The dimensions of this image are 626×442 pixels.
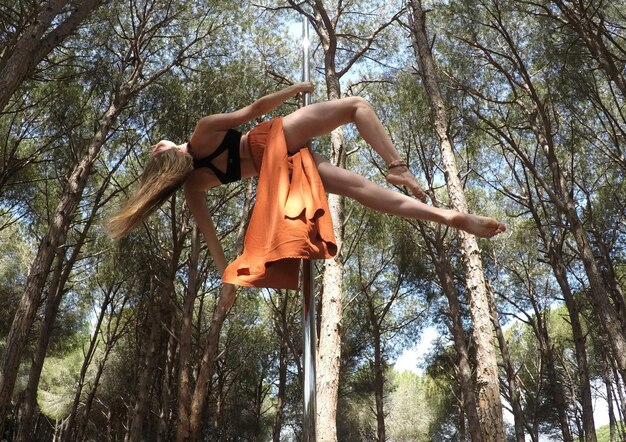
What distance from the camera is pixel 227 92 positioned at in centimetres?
1180

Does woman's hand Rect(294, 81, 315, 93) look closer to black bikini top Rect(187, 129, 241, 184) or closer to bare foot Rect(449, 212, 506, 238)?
black bikini top Rect(187, 129, 241, 184)

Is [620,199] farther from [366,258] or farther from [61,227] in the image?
[61,227]

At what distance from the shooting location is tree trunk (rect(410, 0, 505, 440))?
622 centimetres

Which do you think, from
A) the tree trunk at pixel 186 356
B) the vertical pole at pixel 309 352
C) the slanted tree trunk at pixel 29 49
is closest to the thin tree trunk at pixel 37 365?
the tree trunk at pixel 186 356

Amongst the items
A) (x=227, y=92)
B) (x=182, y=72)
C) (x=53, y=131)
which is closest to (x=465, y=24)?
(x=227, y=92)

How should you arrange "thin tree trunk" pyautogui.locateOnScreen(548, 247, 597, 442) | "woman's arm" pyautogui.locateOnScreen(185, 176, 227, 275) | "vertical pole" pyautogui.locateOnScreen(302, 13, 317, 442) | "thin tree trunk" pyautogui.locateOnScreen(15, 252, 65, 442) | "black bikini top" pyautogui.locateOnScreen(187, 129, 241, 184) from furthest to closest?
1. "thin tree trunk" pyautogui.locateOnScreen(548, 247, 597, 442)
2. "thin tree trunk" pyautogui.locateOnScreen(15, 252, 65, 442)
3. "woman's arm" pyautogui.locateOnScreen(185, 176, 227, 275)
4. "black bikini top" pyautogui.locateOnScreen(187, 129, 241, 184)
5. "vertical pole" pyautogui.locateOnScreen(302, 13, 317, 442)

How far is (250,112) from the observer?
7.23ft

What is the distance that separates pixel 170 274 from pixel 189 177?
30.0ft

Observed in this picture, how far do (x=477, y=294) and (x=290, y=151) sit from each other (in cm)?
523

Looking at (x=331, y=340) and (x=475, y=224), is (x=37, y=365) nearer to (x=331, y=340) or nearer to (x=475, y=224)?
(x=331, y=340)

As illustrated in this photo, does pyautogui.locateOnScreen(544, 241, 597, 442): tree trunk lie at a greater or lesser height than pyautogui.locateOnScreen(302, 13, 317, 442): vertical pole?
greater

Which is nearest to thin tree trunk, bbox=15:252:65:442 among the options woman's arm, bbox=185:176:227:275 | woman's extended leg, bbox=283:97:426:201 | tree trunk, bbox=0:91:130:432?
tree trunk, bbox=0:91:130:432

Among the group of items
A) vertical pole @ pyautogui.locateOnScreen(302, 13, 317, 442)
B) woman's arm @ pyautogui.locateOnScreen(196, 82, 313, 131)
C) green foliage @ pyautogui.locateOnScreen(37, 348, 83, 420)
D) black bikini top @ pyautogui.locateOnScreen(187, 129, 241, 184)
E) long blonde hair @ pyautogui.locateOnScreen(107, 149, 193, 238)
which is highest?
green foliage @ pyautogui.locateOnScreen(37, 348, 83, 420)

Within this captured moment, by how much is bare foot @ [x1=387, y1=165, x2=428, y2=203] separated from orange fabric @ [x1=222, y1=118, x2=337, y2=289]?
386mm
